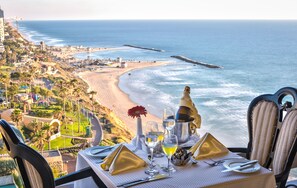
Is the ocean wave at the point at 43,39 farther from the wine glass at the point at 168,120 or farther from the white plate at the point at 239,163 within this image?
the white plate at the point at 239,163

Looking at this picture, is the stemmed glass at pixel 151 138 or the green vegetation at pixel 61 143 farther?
the green vegetation at pixel 61 143

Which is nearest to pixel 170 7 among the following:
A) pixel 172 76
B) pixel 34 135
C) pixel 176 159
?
pixel 172 76

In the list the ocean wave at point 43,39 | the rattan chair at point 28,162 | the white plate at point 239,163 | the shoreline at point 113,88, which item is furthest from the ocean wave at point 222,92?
the ocean wave at point 43,39

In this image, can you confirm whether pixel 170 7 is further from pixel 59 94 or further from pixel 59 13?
pixel 59 13

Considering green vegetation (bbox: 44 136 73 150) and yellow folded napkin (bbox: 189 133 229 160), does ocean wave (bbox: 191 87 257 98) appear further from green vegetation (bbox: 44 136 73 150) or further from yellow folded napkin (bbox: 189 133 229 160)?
yellow folded napkin (bbox: 189 133 229 160)

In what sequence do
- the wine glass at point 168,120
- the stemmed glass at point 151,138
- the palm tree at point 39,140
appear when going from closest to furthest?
the stemmed glass at point 151,138 → the wine glass at point 168,120 → the palm tree at point 39,140

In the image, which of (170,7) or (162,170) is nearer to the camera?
(162,170)

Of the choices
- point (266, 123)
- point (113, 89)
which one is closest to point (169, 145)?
point (266, 123)
